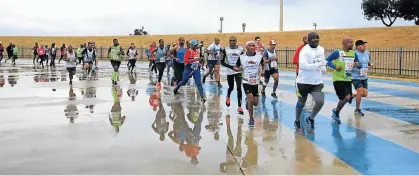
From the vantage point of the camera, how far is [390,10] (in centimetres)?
6712

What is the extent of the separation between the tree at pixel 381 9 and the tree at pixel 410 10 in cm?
75

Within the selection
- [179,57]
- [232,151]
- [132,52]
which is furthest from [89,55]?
[232,151]

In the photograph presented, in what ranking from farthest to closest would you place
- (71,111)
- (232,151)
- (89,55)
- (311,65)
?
(89,55) < (71,111) < (311,65) < (232,151)

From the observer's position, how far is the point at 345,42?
31.7ft

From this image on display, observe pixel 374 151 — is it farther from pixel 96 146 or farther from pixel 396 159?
pixel 96 146

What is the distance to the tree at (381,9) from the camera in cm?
6638

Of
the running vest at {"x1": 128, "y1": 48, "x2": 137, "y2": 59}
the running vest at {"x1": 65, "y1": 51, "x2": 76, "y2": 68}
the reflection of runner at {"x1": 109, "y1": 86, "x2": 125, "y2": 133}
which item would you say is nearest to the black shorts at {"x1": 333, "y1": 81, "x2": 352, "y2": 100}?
the reflection of runner at {"x1": 109, "y1": 86, "x2": 125, "y2": 133}

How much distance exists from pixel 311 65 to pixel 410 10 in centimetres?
6208

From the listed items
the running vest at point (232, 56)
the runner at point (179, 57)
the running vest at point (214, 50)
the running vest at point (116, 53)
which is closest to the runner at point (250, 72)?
the running vest at point (232, 56)

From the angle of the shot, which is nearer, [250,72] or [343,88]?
[250,72]

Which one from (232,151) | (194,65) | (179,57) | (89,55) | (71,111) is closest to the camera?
(232,151)

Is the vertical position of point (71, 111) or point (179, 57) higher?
point (179, 57)

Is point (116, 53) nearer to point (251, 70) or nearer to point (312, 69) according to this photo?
point (251, 70)

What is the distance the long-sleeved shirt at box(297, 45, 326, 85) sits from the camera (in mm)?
8461
